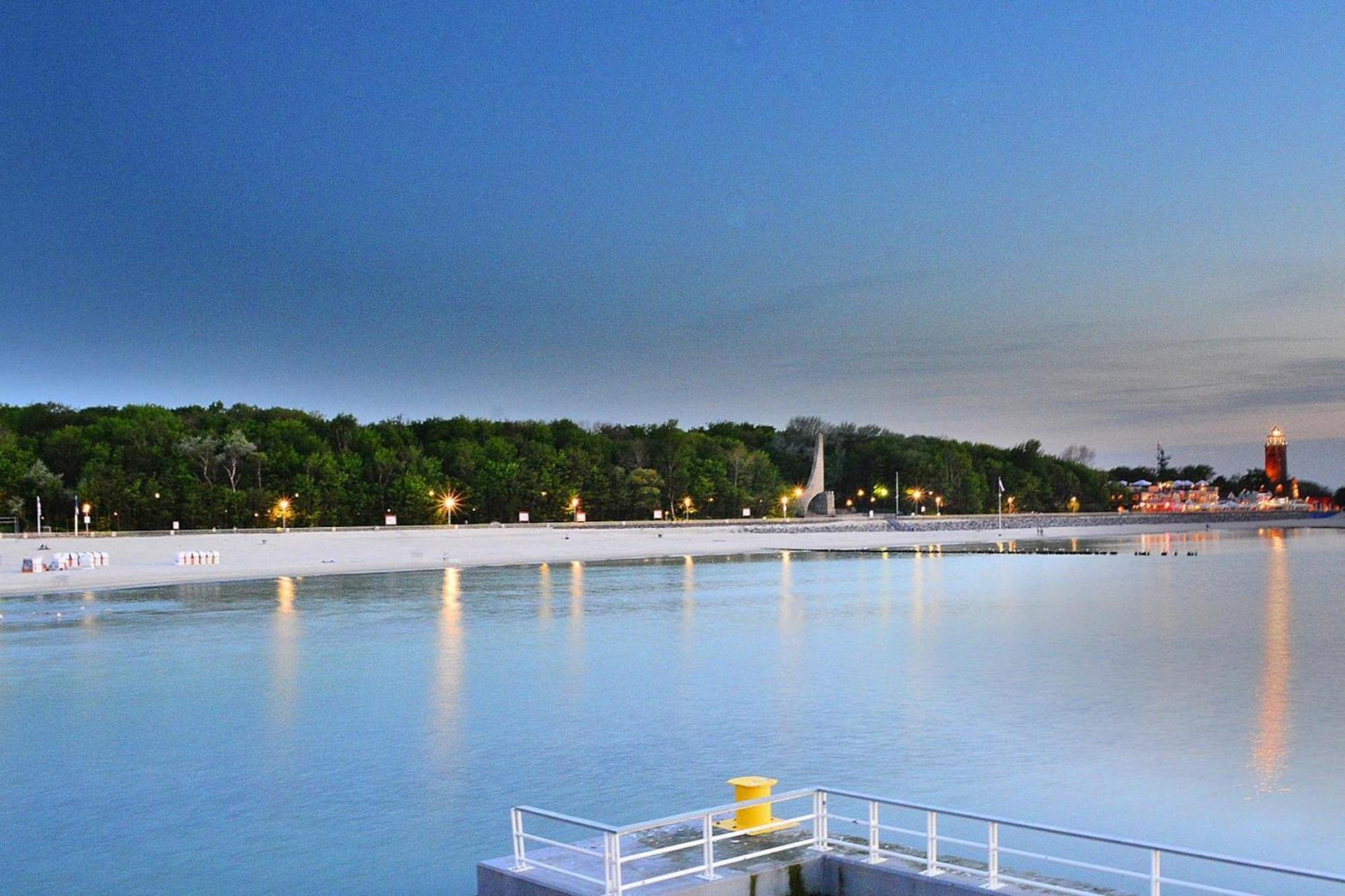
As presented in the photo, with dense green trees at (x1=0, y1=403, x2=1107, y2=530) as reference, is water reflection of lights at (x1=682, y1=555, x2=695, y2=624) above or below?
below

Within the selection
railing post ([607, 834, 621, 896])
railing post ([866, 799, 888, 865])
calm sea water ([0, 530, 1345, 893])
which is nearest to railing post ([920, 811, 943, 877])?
railing post ([866, 799, 888, 865])

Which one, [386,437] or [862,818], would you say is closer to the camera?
[862,818]

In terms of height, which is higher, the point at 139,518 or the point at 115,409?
the point at 115,409

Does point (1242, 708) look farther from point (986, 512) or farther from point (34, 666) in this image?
point (986, 512)

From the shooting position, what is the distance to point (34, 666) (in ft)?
96.0

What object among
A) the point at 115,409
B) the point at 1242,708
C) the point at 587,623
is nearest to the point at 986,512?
the point at 115,409

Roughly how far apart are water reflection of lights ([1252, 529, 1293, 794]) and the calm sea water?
0.11 m

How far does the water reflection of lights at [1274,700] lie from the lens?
17656 millimetres

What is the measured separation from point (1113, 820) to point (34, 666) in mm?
25289

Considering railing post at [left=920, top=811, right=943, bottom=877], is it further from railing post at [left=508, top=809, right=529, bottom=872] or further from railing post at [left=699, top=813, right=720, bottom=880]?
railing post at [left=508, top=809, right=529, bottom=872]

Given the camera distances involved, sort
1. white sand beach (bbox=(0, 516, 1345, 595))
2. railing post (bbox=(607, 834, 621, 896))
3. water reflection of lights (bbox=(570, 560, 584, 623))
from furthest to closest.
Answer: white sand beach (bbox=(0, 516, 1345, 595)) < water reflection of lights (bbox=(570, 560, 584, 623)) < railing post (bbox=(607, 834, 621, 896))

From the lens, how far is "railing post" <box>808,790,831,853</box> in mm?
11344

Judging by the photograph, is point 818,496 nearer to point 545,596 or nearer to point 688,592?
point 688,592

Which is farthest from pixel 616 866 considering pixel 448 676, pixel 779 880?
pixel 448 676
